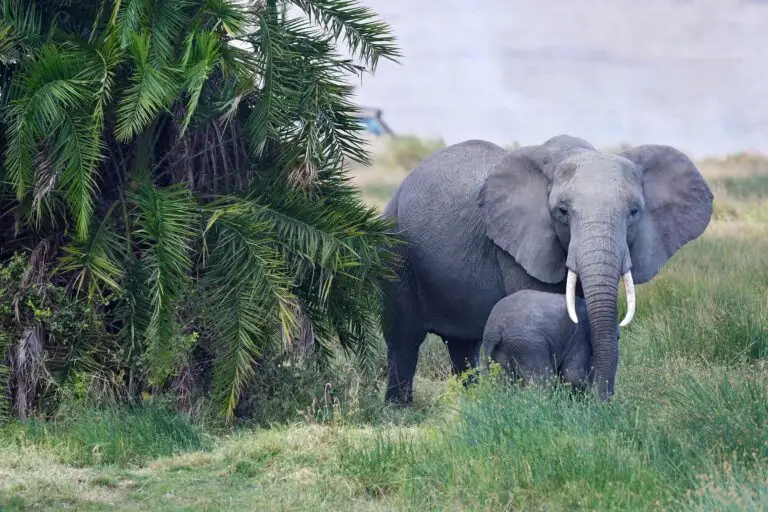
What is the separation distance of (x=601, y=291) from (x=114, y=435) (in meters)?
3.65

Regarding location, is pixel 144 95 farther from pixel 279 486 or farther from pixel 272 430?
pixel 279 486

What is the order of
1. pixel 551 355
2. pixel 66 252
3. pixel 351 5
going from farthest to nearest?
pixel 351 5 < pixel 66 252 < pixel 551 355

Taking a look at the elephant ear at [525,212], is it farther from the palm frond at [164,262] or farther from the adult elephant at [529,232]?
the palm frond at [164,262]

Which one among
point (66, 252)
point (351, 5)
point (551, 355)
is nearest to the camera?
point (551, 355)

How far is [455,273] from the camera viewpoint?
11625 mm

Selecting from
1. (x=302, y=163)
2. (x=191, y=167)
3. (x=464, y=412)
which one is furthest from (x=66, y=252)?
(x=464, y=412)

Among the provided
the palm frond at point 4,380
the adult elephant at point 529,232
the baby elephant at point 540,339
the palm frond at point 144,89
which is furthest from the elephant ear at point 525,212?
the palm frond at point 4,380

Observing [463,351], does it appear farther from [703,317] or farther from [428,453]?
[428,453]

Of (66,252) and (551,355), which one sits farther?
(66,252)

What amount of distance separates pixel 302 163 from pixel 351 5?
1571 mm

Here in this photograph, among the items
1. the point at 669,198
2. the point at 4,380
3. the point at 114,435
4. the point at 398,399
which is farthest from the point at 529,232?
the point at 4,380

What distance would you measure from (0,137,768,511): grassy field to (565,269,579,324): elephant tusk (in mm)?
650

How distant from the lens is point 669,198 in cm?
1098

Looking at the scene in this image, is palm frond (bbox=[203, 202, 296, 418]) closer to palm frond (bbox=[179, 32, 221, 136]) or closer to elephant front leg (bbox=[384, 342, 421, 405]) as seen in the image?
palm frond (bbox=[179, 32, 221, 136])
